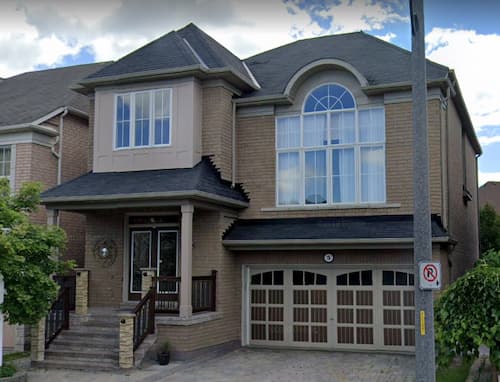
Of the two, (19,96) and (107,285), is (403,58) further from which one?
Result: (19,96)

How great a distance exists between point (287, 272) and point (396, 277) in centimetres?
284

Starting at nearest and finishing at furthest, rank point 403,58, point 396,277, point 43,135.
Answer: point 396,277, point 403,58, point 43,135

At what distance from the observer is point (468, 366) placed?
13.6 meters

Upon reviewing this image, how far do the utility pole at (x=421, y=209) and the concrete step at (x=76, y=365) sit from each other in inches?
290

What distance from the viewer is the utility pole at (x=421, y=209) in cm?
859

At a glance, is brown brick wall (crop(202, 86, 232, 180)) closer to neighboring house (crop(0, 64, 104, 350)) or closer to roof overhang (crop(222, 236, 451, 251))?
roof overhang (crop(222, 236, 451, 251))

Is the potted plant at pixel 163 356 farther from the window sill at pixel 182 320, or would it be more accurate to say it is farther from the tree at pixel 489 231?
the tree at pixel 489 231

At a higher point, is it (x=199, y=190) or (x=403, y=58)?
(x=403, y=58)

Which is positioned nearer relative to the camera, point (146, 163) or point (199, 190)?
point (199, 190)

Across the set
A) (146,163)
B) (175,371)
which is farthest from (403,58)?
(175,371)

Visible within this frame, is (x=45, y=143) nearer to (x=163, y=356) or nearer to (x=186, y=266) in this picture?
(x=186, y=266)

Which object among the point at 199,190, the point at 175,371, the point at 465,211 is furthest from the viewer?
the point at 465,211

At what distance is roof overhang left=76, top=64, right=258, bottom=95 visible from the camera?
16.4m

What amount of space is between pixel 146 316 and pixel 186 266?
1433 millimetres
